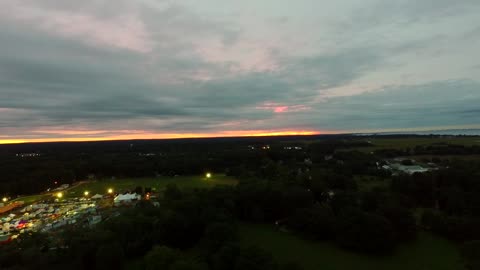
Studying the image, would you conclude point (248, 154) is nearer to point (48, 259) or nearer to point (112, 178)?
point (112, 178)

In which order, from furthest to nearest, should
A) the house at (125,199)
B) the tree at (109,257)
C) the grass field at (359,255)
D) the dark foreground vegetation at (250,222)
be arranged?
the house at (125,199) → the grass field at (359,255) → the tree at (109,257) → the dark foreground vegetation at (250,222)

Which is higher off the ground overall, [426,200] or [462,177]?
[462,177]

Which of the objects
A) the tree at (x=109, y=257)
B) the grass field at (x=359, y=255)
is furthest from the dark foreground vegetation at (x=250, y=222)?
the grass field at (x=359, y=255)

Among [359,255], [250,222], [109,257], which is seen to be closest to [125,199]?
[250,222]

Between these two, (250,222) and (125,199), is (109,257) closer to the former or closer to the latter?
(250,222)

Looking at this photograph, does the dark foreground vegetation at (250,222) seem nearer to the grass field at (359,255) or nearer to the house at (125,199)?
the grass field at (359,255)

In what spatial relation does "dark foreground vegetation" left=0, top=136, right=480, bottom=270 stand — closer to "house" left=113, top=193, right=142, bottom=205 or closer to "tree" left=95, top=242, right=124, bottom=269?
"tree" left=95, top=242, right=124, bottom=269

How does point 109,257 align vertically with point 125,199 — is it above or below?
above

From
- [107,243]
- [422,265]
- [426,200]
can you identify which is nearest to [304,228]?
[422,265]
